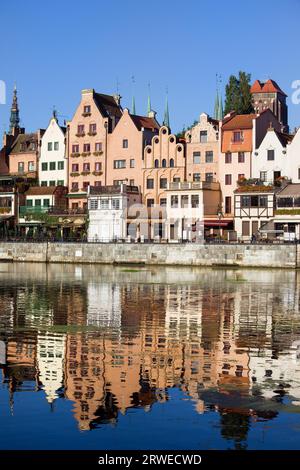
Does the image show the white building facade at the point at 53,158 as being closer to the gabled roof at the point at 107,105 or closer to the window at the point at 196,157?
the gabled roof at the point at 107,105

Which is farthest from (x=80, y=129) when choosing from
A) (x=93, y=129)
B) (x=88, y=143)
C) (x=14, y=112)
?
(x=14, y=112)

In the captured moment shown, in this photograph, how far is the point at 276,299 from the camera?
4472cm

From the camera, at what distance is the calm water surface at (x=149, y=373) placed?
17.2m

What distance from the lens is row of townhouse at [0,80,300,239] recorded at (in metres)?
89.2

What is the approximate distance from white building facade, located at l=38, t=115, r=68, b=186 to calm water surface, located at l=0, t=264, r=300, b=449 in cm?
6015

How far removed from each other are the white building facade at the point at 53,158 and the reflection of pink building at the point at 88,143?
144cm

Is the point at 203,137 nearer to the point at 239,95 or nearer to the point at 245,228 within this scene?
the point at 245,228

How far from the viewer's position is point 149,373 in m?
22.7

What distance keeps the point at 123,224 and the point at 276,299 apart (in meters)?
50.3

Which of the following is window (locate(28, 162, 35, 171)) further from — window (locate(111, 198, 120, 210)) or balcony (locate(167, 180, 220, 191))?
balcony (locate(167, 180, 220, 191))

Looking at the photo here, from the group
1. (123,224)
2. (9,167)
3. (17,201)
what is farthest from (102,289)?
(9,167)

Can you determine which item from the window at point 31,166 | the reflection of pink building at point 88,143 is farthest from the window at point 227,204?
the window at point 31,166

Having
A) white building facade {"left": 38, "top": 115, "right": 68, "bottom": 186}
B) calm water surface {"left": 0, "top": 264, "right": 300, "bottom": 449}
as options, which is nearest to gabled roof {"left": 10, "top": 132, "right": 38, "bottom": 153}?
white building facade {"left": 38, "top": 115, "right": 68, "bottom": 186}
